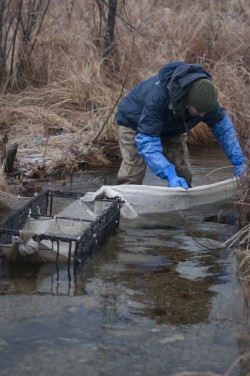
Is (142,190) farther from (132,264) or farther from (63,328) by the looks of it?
(63,328)

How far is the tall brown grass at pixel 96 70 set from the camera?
10359mm

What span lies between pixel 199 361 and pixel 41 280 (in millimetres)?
1684

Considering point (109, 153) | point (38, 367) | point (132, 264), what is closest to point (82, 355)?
point (38, 367)

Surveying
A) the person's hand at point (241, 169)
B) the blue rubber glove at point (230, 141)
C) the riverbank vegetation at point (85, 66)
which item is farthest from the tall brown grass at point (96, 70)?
the person's hand at point (241, 169)

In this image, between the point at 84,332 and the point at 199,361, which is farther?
the point at 84,332

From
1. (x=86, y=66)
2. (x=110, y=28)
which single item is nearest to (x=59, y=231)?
(x=86, y=66)

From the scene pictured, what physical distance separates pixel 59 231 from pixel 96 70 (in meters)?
5.77

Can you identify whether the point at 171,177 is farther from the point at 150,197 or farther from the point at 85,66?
the point at 85,66

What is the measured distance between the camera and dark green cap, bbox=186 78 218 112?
655 cm

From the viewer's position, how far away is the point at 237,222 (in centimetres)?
734

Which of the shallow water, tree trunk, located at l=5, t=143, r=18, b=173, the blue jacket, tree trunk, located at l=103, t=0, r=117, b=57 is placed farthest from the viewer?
tree trunk, located at l=103, t=0, r=117, b=57

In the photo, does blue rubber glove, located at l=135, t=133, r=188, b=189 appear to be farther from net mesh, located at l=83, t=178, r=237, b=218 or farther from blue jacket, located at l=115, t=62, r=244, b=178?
net mesh, located at l=83, t=178, r=237, b=218

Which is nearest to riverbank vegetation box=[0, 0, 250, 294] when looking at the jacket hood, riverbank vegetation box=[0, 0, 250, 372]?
riverbank vegetation box=[0, 0, 250, 372]

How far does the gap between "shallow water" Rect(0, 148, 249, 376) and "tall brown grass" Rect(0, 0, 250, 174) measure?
350 cm
